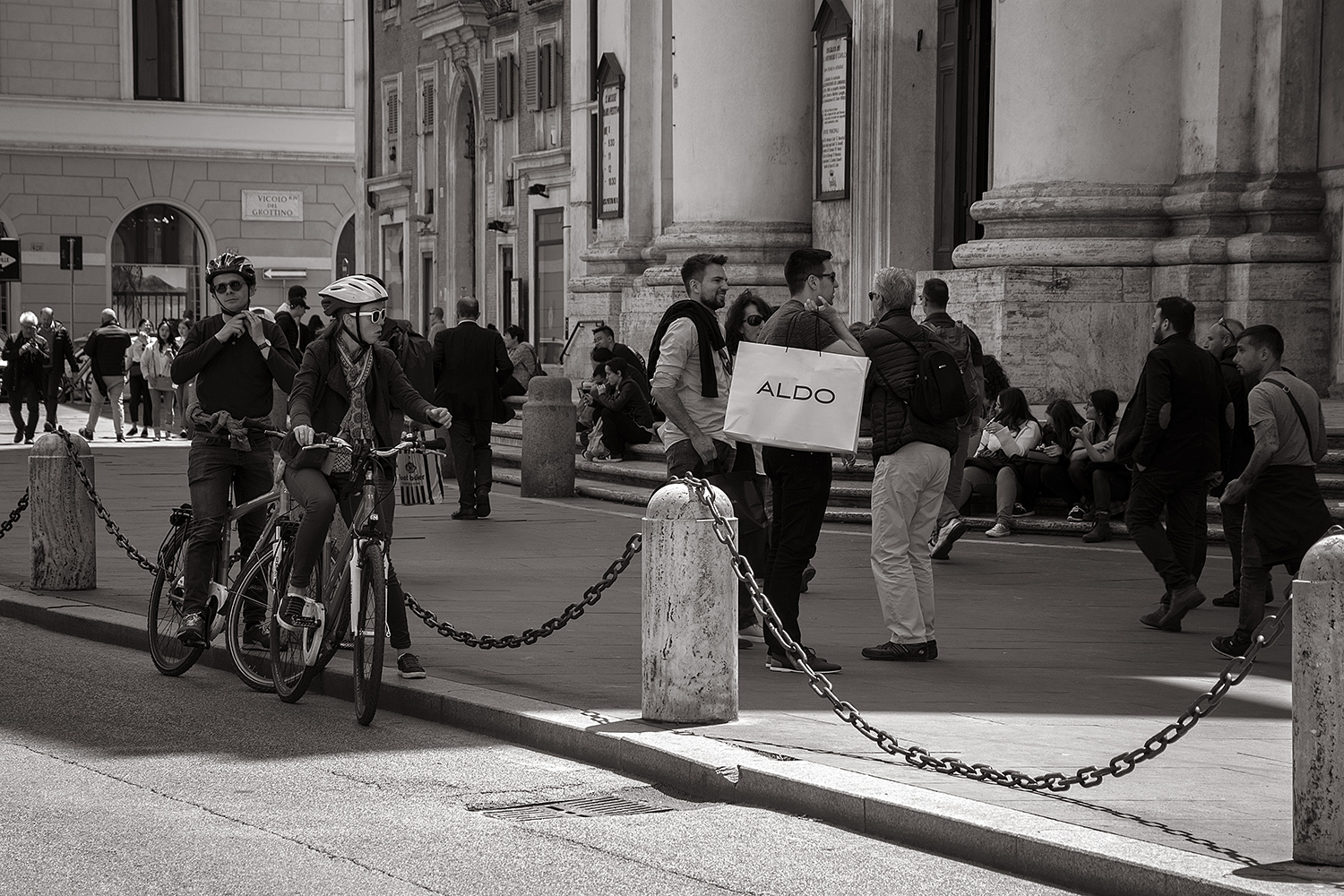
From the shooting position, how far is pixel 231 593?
902cm

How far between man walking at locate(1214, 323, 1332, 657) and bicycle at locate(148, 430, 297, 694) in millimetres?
4691

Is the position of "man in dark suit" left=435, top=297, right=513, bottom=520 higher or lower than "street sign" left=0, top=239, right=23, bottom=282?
lower

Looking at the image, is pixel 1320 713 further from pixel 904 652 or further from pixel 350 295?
pixel 350 295

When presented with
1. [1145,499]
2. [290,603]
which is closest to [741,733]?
[290,603]

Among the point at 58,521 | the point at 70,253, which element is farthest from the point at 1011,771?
the point at 70,253

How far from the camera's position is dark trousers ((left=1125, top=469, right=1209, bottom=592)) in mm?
10594

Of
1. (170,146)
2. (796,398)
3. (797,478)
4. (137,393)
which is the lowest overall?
(137,393)

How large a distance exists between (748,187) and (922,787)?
51.7 ft

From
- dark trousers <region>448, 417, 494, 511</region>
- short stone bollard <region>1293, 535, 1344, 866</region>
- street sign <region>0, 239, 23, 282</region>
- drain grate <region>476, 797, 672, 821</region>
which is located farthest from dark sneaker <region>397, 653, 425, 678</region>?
street sign <region>0, 239, 23, 282</region>

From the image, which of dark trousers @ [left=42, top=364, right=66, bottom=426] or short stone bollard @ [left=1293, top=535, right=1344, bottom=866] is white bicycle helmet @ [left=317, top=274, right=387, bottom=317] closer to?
Result: short stone bollard @ [left=1293, top=535, right=1344, bottom=866]

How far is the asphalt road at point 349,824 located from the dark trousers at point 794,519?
1.93m

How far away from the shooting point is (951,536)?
13344 mm

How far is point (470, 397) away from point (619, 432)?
320 centimetres

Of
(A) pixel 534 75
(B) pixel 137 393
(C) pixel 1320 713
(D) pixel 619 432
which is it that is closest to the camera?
(C) pixel 1320 713
